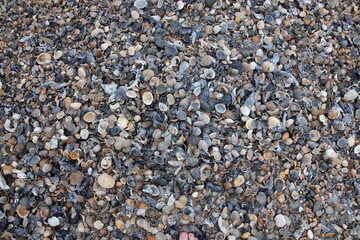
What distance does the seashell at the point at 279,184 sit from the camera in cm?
136

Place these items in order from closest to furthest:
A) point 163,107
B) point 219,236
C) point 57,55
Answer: point 219,236 → point 163,107 → point 57,55

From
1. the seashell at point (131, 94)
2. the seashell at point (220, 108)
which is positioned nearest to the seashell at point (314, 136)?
the seashell at point (220, 108)

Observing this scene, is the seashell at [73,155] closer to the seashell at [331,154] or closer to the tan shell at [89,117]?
the tan shell at [89,117]

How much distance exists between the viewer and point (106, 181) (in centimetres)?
131

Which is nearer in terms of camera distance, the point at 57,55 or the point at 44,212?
the point at 44,212

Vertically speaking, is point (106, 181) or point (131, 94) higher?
point (131, 94)

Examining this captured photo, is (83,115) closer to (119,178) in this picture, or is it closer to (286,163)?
(119,178)

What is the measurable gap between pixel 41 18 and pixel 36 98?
0.46 m

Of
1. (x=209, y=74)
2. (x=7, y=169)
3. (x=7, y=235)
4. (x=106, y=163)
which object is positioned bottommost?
(x=7, y=235)

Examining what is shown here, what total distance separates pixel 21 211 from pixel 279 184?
94cm

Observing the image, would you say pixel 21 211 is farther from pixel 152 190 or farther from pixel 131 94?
pixel 131 94

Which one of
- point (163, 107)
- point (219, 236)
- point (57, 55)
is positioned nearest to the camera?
point (219, 236)

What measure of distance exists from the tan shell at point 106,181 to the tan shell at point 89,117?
216 millimetres

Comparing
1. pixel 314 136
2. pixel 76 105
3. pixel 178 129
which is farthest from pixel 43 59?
pixel 314 136
